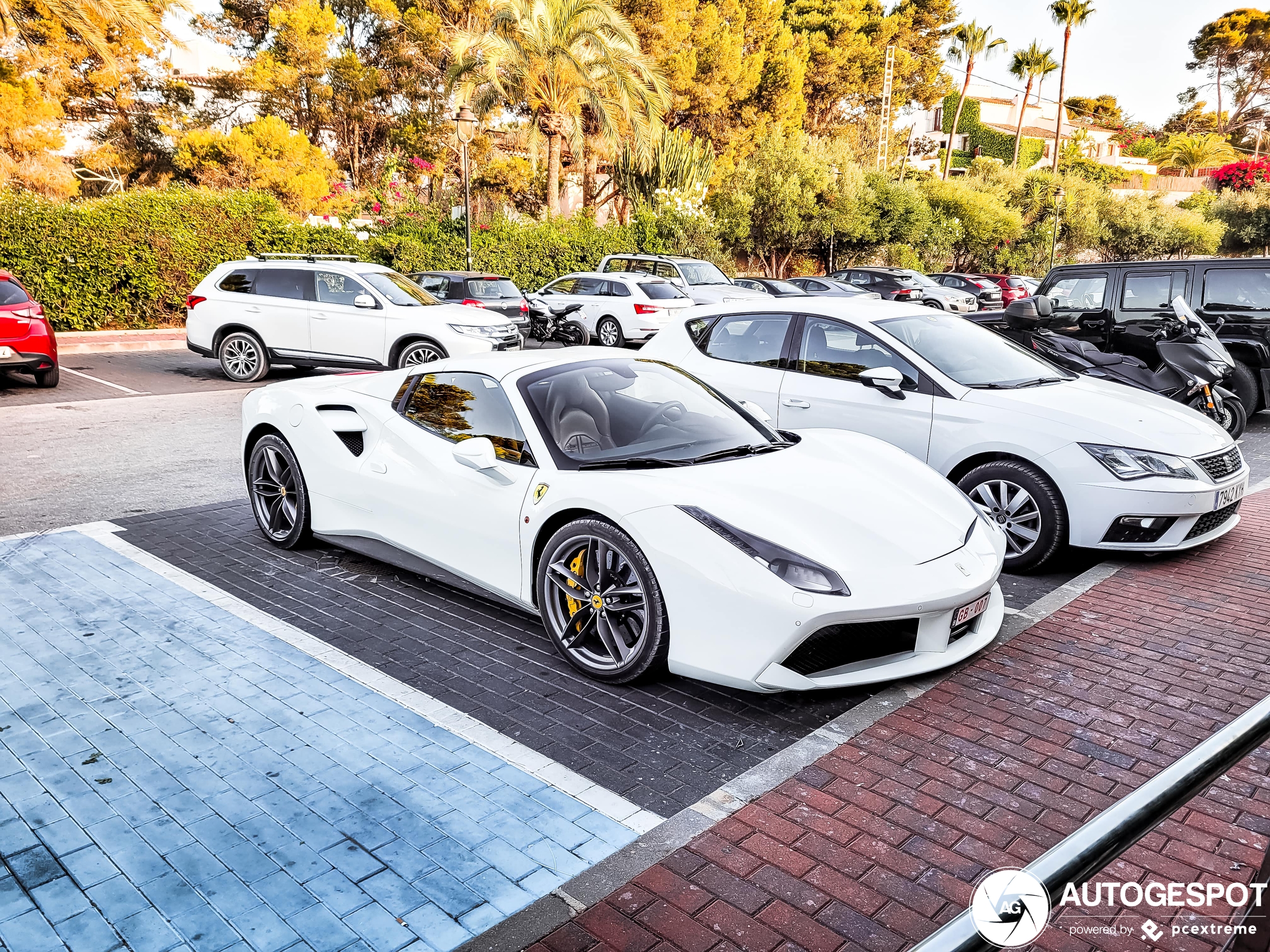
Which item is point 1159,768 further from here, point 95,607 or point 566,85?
point 566,85

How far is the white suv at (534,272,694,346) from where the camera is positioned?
59.4ft

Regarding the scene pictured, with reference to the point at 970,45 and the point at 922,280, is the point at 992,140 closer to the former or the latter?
the point at 970,45

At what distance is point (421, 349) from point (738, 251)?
913 inches

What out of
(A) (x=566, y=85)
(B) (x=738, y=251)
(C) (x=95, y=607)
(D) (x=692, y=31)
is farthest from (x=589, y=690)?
(D) (x=692, y=31)

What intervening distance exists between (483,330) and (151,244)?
9319 millimetres

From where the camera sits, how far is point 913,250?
37656 millimetres

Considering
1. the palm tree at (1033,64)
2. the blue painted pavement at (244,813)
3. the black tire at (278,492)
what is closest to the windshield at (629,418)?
the blue painted pavement at (244,813)

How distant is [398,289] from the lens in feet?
46.8

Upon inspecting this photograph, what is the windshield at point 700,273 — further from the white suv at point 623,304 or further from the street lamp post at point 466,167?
the street lamp post at point 466,167

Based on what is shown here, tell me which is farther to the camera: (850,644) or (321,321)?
(321,321)

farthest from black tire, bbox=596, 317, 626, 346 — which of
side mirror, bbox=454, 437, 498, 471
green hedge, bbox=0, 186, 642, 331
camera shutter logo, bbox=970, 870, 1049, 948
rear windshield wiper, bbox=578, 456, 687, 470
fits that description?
camera shutter logo, bbox=970, 870, 1049, 948

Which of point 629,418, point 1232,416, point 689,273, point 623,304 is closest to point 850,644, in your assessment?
point 629,418

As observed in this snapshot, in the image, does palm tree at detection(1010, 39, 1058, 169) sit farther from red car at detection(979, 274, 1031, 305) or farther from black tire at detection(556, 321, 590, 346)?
black tire at detection(556, 321, 590, 346)

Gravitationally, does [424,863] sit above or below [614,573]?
below
